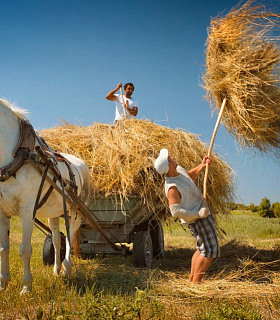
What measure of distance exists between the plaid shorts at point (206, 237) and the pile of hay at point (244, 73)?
1.31m

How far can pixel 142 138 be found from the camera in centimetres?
465

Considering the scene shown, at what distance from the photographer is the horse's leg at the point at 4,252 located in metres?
3.24

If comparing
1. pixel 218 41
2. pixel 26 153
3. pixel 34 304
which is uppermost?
pixel 218 41

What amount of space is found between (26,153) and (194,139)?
2814 millimetres

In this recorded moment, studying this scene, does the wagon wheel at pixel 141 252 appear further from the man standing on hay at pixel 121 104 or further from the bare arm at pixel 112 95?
the bare arm at pixel 112 95

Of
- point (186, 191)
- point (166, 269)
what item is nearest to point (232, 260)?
point (166, 269)

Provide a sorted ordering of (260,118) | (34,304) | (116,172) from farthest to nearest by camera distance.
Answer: (116,172) < (260,118) < (34,304)

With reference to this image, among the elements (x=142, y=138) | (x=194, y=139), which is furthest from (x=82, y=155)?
(x=194, y=139)

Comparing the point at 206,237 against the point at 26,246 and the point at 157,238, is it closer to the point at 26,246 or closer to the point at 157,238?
the point at 26,246

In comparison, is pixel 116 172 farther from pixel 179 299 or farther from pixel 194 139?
pixel 179 299

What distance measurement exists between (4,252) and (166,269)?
7.81ft

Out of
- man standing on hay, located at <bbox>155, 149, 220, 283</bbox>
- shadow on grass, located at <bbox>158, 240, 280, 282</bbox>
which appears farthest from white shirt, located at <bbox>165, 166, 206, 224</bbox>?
shadow on grass, located at <bbox>158, 240, 280, 282</bbox>

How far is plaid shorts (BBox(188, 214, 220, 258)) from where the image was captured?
140 inches

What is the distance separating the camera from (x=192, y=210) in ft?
11.6
